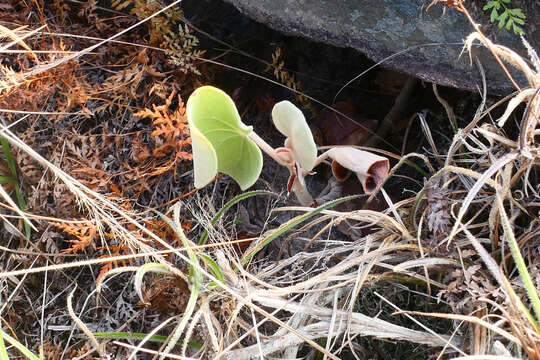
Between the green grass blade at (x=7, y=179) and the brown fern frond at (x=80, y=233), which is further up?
the brown fern frond at (x=80, y=233)

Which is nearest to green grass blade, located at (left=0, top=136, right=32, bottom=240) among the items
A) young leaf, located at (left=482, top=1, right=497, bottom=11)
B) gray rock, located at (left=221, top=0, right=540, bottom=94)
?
gray rock, located at (left=221, top=0, right=540, bottom=94)

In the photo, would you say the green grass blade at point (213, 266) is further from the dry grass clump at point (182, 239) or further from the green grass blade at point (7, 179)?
the green grass blade at point (7, 179)

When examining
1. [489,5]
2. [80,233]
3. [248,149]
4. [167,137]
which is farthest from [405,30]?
[80,233]

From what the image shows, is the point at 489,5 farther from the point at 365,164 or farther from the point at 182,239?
the point at 182,239

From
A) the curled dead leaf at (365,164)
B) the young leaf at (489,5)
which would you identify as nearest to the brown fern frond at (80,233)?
the curled dead leaf at (365,164)

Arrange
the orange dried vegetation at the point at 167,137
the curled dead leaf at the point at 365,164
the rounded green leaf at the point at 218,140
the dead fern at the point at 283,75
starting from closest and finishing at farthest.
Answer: the rounded green leaf at the point at 218,140 < the curled dead leaf at the point at 365,164 < the orange dried vegetation at the point at 167,137 < the dead fern at the point at 283,75

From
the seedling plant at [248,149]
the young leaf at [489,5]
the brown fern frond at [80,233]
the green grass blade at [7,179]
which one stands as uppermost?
the young leaf at [489,5]
